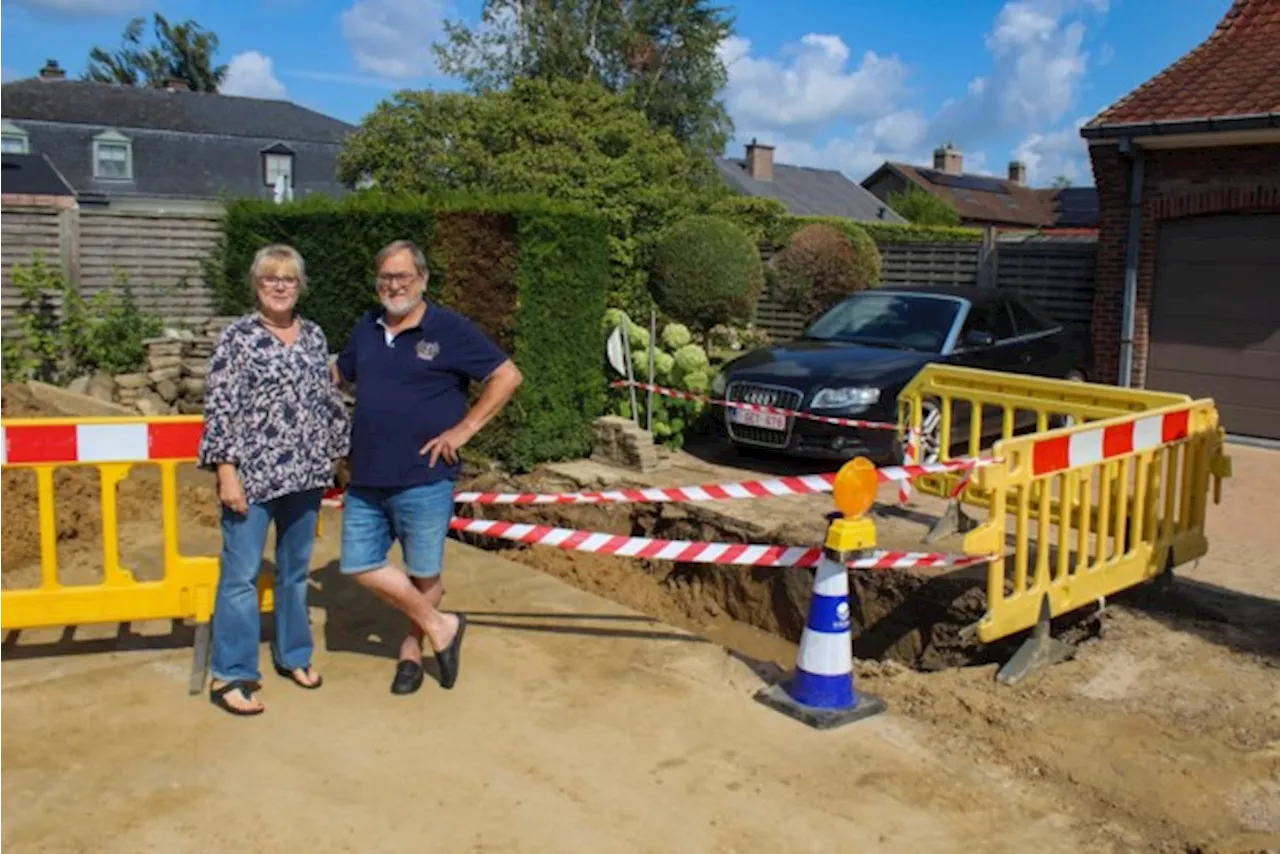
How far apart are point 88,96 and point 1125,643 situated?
46419 millimetres

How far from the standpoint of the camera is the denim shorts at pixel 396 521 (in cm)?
463

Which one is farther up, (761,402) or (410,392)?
(410,392)

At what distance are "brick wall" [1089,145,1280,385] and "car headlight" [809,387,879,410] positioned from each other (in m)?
4.60

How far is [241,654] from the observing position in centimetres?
455

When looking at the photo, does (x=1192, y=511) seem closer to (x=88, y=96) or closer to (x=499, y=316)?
(x=499, y=316)

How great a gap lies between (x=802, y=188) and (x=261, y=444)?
49751 millimetres

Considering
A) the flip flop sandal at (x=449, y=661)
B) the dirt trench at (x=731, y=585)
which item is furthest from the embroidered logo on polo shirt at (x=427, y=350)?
the dirt trench at (x=731, y=585)

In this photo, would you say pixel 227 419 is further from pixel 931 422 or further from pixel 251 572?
pixel 931 422

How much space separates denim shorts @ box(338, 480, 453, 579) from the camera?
182 inches

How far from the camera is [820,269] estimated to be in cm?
1568

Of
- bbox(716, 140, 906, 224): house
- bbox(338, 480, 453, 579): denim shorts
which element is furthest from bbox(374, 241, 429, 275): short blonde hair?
bbox(716, 140, 906, 224): house

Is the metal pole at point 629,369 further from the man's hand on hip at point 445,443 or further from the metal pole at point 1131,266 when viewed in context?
the man's hand on hip at point 445,443

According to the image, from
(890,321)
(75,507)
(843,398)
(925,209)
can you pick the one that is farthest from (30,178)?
(925,209)

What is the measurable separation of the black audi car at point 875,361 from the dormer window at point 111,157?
37.1m
